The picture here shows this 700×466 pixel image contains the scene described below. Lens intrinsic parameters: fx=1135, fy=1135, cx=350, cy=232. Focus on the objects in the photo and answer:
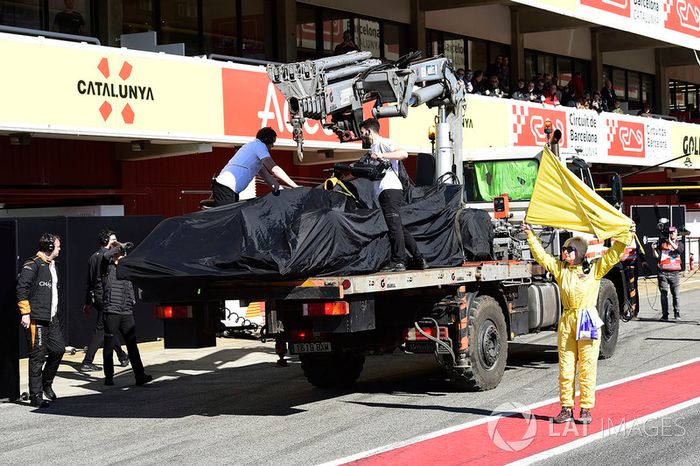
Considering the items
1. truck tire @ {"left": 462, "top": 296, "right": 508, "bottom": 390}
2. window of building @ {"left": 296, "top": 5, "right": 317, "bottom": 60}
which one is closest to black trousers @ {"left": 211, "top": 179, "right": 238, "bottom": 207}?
truck tire @ {"left": 462, "top": 296, "right": 508, "bottom": 390}

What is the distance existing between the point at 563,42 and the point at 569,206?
27586mm

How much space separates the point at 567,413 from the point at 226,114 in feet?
35.6

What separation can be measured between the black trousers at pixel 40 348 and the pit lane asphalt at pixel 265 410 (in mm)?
329

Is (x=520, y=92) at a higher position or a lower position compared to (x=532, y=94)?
higher

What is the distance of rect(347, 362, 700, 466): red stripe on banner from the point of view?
30.0 feet

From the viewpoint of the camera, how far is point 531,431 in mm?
10117

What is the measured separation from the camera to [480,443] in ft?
→ 31.6

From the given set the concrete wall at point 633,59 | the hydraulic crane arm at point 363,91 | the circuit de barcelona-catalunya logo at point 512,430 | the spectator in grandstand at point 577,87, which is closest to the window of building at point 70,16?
the hydraulic crane arm at point 363,91

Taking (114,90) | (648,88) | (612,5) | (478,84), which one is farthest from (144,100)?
(648,88)

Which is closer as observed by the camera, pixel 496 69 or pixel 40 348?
pixel 40 348

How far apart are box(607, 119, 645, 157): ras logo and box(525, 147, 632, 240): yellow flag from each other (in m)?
21.4

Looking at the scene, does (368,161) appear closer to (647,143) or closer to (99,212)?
(99,212)

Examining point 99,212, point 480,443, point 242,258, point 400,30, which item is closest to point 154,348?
point 99,212

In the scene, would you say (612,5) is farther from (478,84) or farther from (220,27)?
(220,27)
